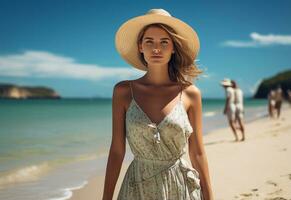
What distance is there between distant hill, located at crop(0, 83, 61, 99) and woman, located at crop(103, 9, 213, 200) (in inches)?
5891

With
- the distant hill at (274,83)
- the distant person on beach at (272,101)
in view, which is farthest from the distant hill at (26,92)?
the distant person on beach at (272,101)

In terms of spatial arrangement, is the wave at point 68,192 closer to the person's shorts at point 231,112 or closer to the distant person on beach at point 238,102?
the person's shorts at point 231,112

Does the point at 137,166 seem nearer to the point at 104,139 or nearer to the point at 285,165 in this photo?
the point at 285,165

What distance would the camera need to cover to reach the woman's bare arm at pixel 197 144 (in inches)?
101

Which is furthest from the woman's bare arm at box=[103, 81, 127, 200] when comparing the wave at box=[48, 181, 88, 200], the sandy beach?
the wave at box=[48, 181, 88, 200]

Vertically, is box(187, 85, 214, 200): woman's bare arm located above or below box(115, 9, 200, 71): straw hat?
below

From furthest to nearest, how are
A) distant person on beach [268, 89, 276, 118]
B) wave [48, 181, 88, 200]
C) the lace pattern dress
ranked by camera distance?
distant person on beach [268, 89, 276, 118]
wave [48, 181, 88, 200]
the lace pattern dress

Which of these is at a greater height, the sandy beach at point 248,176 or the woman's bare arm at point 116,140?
the woman's bare arm at point 116,140

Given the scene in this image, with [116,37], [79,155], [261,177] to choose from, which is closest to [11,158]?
[79,155]

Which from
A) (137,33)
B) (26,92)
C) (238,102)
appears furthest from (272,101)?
(26,92)

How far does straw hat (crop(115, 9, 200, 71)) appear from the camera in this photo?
254 centimetres

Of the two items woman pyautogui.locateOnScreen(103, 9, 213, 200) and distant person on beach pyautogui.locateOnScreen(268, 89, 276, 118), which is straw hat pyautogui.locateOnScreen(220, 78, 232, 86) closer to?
woman pyautogui.locateOnScreen(103, 9, 213, 200)

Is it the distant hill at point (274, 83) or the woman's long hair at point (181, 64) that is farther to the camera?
the distant hill at point (274, 83)

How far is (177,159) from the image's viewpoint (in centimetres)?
248
